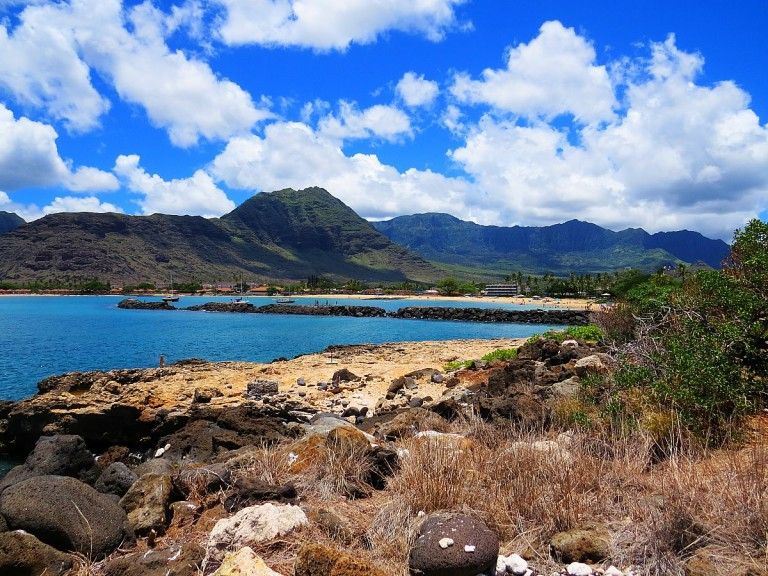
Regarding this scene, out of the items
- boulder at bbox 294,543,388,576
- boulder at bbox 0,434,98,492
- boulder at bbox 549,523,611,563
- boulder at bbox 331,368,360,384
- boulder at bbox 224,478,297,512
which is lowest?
boulder at bbox 331,368,360,384

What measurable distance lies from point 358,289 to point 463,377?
170773mm

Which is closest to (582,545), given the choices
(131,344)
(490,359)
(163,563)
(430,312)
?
(163,563)

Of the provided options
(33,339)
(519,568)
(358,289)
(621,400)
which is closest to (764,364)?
(621,400)

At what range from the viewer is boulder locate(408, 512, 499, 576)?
4.18m

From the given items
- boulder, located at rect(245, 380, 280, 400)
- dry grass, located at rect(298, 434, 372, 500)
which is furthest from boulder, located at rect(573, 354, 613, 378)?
boulder, located at rect(245, 380, 280, 400)

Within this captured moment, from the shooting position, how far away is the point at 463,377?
2005 centimetres

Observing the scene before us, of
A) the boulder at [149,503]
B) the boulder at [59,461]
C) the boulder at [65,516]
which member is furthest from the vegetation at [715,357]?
the boulder at [59,461]

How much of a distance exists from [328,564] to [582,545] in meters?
2.10

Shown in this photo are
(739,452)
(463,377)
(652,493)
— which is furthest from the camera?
(463,377)

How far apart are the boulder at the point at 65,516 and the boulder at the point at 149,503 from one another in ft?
0.58

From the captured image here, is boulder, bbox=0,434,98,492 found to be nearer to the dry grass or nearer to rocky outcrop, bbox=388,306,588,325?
the dry grass

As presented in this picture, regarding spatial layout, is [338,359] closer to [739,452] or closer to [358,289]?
[739,452]

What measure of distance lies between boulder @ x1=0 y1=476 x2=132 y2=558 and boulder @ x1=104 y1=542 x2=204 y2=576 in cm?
70

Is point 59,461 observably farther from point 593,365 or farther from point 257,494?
point 593,365
